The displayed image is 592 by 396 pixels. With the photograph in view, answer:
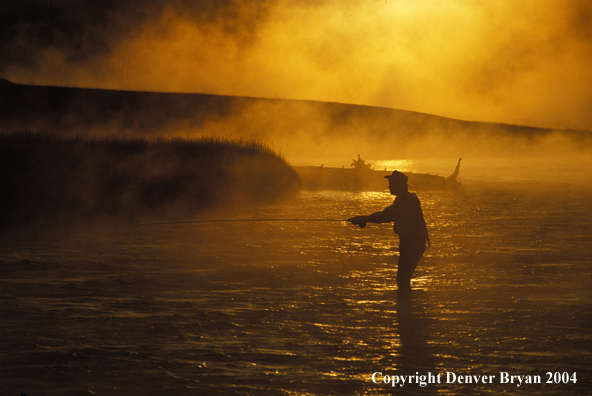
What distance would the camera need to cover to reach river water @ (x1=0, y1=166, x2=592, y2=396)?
6297 mm

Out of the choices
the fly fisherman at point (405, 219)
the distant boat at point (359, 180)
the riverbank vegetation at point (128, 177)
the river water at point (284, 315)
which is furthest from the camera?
the distant boat at point (359, 180)

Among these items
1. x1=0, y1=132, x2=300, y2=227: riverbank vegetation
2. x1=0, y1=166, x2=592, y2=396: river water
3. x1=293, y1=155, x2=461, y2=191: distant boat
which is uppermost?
x1=293, y1=155, x2=461, y2=191: distant boat

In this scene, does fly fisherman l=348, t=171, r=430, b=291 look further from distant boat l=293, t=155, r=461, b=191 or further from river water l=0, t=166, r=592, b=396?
distant boat l=293, t=155, r=461, b=191

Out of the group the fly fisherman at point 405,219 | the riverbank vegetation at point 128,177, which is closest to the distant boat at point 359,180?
the riverbank vegetation at point 128,177

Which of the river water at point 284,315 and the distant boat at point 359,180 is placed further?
the distant boat at point 359,180

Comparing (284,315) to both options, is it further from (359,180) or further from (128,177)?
(359,180)

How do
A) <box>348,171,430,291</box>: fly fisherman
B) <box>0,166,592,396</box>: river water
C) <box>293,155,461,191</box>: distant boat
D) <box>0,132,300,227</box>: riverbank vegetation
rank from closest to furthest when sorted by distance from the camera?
1. <box>0,166,592,396</box>: river water
2. <box>348,171,430,291</box>: fly fisherman
3. <box>0,132,300,227</box>: riverbank vegetation
4. <box>293,155,461,191</box>: distant boat

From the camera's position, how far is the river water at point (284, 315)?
6.30 metres

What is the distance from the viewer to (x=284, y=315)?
8609 mm

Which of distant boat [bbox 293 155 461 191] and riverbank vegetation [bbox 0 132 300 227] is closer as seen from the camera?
riverbank vegetation [bbox 0 132 300 227]

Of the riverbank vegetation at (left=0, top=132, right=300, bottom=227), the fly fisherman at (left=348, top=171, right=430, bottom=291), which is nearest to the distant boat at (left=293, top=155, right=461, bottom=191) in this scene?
the riverbank vegetation at (left=0, top=132, right=300, bottom=227)

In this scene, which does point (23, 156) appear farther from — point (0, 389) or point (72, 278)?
point (0, 389)

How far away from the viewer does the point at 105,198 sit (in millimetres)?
21000

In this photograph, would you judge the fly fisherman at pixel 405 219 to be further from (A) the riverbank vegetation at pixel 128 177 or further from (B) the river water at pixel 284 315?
(A) the riverbank vegetation at pixel 128 177
